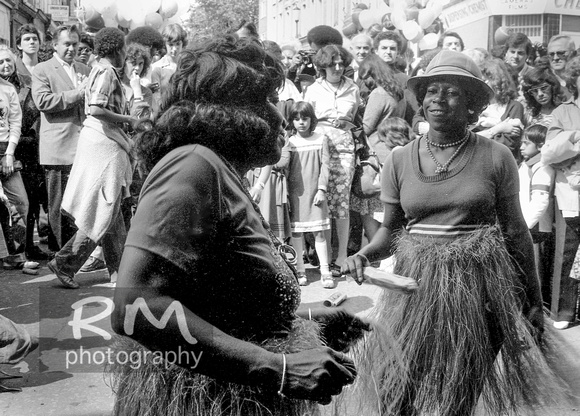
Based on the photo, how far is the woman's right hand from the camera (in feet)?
5.98

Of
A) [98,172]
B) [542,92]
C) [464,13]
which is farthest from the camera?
[464,13]

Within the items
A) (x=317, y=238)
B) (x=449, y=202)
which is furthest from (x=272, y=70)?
(x=317, y=238)

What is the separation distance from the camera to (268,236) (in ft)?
6.68

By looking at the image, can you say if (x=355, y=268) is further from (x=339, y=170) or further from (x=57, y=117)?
(x=57, y=117)

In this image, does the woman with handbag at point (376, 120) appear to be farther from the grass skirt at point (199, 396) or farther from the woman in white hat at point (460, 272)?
the grass skirt at point (199, 396)

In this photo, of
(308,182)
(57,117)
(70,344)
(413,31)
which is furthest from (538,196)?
(413,31)

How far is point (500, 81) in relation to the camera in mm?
7238

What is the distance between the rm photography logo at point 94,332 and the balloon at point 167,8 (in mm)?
6669

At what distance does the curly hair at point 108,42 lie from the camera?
21.5ft

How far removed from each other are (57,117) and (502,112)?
13.8 feet

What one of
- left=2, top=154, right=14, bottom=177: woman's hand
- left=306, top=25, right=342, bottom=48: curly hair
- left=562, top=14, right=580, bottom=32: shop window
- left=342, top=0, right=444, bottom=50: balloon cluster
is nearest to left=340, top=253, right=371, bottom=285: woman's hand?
left=2, top=154, right=14, bottom=177: woman's hand

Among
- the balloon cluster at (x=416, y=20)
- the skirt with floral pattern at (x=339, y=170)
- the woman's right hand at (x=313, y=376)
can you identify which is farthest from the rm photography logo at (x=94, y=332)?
the balloon cluster at (x=416, y=20)

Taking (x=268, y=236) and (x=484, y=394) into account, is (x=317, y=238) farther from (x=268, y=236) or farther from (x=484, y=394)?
(x=268, y=236)

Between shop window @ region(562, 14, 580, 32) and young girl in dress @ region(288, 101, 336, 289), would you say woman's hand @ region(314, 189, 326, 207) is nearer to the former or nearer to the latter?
young girl in dress @ region(288, 101, 336, 289)
